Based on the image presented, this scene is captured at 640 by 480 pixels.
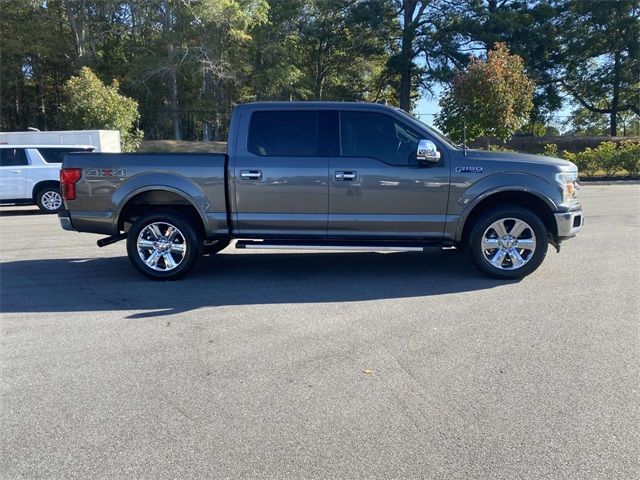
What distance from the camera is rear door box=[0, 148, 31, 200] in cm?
1451

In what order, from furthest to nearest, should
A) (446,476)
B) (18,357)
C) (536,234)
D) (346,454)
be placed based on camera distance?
(536,234) → (18,357) → (346,454) → (446,476)

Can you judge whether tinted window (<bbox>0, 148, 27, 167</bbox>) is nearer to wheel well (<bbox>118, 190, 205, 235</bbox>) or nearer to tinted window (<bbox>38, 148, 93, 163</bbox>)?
tinted window (<bbox>38, 148, 93, 163</bbox>)

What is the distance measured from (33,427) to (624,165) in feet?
81.0

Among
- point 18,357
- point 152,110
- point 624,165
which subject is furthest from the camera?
point 152,110

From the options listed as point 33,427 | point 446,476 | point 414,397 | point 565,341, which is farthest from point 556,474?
point 33,427

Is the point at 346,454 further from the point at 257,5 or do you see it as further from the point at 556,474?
the point at 257,5

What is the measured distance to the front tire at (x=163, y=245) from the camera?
22.3 ft

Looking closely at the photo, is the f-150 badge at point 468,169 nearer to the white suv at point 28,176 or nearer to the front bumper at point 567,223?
the front bumper at point 567,223

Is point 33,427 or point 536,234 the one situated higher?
point 536,234

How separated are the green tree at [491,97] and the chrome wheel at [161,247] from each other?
651 inches

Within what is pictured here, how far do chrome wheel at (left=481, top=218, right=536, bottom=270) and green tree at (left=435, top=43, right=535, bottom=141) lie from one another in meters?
15.4

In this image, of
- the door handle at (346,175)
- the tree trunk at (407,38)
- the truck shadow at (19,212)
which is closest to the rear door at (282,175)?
the door handle at (346,175)

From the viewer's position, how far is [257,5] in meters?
32.6

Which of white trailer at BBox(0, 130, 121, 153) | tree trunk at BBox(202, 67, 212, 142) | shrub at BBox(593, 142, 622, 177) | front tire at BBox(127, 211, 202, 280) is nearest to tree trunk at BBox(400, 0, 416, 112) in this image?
tree trunk at BBox(202, 67, 212, 142)
